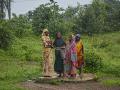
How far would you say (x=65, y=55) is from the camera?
653 inches

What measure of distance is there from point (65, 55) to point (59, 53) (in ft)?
0.96

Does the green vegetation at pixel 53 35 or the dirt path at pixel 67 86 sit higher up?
the green vegetation at pixel 53 35

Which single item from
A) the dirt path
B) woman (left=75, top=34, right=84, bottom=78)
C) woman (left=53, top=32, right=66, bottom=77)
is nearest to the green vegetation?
the dirt path

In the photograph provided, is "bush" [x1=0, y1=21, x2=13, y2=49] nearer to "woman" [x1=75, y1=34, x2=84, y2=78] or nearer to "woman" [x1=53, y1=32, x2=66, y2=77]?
"woman" [x1=53, y1=32, x2=66, y2=77]

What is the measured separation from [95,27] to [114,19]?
4.56m

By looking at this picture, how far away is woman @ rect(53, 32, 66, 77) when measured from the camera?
642 inches

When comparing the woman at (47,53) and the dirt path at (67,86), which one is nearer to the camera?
the dirt path at (67,86)

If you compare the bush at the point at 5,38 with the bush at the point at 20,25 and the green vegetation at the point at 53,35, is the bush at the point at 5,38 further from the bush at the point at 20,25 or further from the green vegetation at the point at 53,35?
the bush at the point at 20,25

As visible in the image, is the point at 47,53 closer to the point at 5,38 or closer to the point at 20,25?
the point at 5,38

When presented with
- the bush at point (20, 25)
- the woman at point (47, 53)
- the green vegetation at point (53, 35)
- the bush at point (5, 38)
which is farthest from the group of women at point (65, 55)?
the bush at point (20, 25)

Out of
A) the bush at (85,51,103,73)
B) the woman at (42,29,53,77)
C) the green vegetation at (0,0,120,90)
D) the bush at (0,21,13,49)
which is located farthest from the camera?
the bush at (0,21,13,49)

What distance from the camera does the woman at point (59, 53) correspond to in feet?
53.5

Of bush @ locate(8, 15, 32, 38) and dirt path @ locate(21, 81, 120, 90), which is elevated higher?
bush @ locate(8, 15, 32, 38)

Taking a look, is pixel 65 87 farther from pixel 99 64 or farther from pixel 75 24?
pixel 75 24
